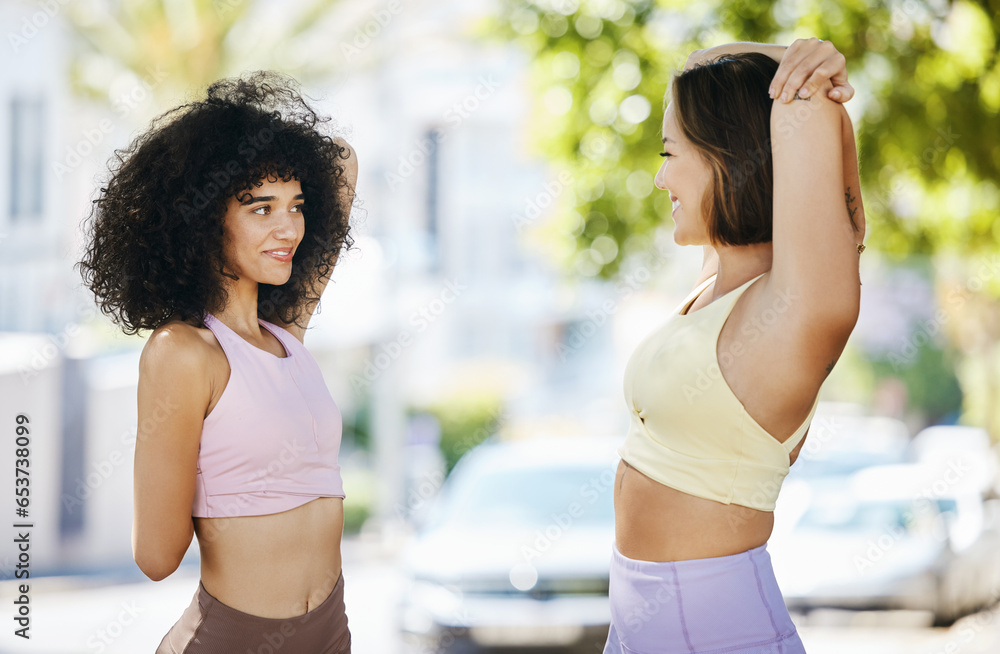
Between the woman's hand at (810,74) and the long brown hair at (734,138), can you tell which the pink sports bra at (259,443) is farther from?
the woman's hand at (810,74)

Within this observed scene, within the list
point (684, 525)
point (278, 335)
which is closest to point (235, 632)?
point (278, 335)

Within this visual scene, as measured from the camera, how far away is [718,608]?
164 centimetres

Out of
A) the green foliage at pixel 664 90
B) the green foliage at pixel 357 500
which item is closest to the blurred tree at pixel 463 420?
the green foliage at pixel 357 500

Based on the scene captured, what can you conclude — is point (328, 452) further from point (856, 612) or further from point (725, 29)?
point (856, 612)

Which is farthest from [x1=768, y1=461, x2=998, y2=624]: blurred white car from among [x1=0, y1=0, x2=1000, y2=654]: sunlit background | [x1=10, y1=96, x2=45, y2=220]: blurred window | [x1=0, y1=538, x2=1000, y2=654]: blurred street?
[x1=10, y1=96, x2=45, y2=220]: blurred window

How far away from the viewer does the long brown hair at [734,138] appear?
1.69 m

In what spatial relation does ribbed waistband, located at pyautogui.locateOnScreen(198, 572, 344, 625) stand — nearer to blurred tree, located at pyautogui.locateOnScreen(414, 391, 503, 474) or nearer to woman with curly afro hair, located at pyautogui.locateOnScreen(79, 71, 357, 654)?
woman with curly afro hair, located at pyautogui.locateOnScreen(79, 71, 357, 654)

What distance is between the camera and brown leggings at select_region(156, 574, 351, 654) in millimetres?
1709

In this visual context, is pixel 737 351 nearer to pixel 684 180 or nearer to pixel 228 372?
pixel 684 180

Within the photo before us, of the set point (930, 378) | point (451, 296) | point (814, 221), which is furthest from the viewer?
point (930, 378)

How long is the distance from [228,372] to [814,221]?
1112 mm

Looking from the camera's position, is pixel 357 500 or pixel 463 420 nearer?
pixel 357 500

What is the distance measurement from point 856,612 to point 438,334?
1701 centimetres

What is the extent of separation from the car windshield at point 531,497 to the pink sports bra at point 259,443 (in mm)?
3659
